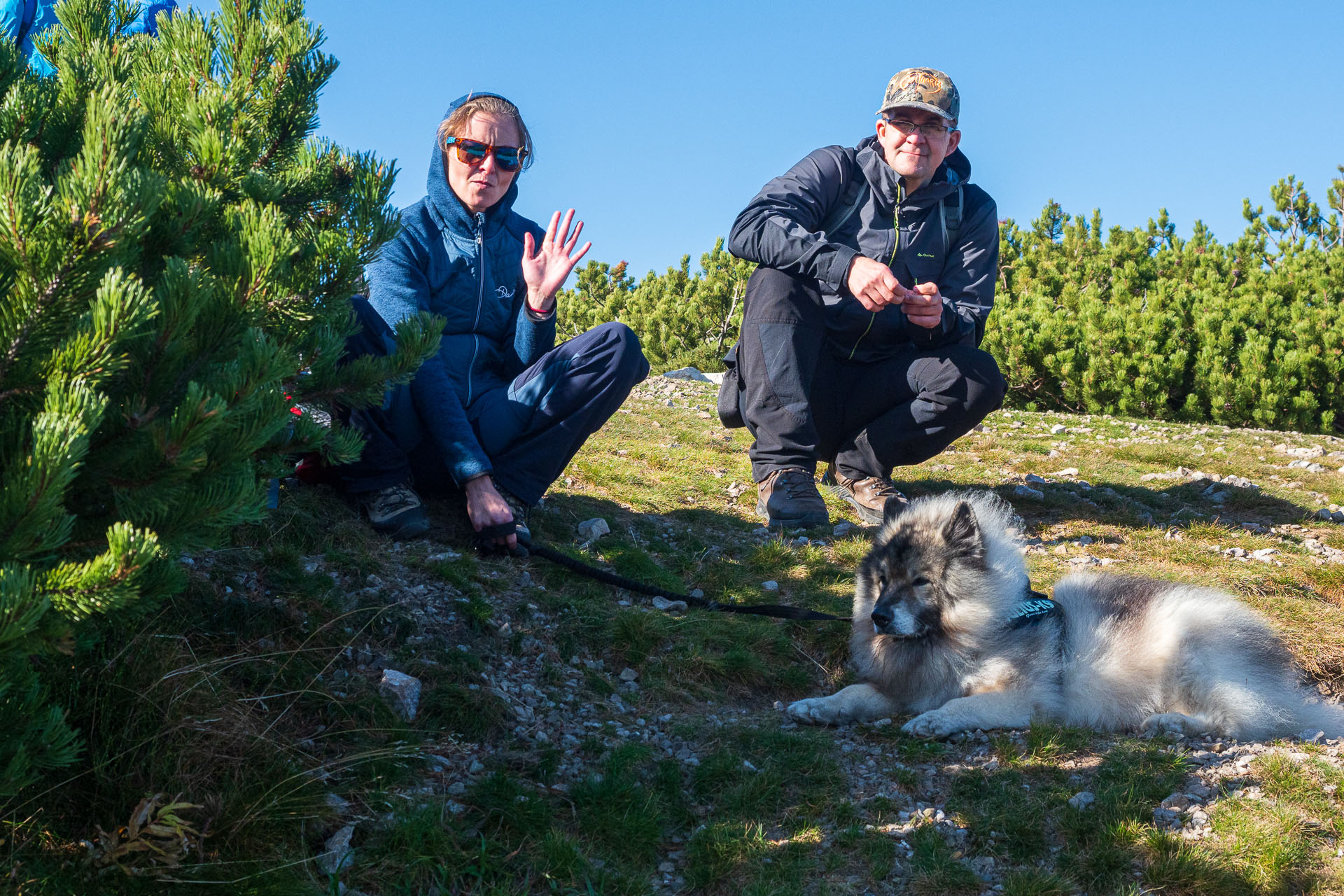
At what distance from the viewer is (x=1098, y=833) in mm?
3520

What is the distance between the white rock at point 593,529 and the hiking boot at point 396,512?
1.24 m

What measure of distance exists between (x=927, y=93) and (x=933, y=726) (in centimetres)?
450

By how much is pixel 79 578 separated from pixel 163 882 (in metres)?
1.15

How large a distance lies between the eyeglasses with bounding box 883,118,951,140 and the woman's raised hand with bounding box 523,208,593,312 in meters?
2.75

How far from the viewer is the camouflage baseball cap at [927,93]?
680 cm

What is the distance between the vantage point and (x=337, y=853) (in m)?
3.09

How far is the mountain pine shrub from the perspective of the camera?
6.97 ft

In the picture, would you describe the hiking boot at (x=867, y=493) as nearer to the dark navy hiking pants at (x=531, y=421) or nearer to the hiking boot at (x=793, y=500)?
the hiking boot at (x=793, y=500)

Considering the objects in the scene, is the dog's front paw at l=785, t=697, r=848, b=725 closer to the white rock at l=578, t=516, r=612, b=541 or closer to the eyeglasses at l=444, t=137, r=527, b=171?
the white rock at l=578, t=516, r=612, b=541

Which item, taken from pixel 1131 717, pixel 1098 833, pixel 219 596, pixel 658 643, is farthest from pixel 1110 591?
pixel 219 596

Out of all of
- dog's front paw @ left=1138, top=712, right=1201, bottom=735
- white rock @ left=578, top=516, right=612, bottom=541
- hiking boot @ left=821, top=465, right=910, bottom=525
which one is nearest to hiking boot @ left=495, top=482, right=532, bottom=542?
white rock @ left=578, top=516, right=612, bottom=541

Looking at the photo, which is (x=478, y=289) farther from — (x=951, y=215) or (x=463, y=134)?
(x=951, y=215)

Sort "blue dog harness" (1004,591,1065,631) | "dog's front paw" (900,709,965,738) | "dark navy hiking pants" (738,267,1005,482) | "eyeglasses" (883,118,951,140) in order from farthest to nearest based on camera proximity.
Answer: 1. "dark navy hiking pants" (738,267,1005,482)
2. "eyeglasses" (883,118,951,140)
3. "blue dog harness" (1004,591,1065,631)
4. "dog's front paw" (900,709,965,738)

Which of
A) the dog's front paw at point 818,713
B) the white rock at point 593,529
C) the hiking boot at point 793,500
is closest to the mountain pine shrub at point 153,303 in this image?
the dog's front paw at point 818,713
